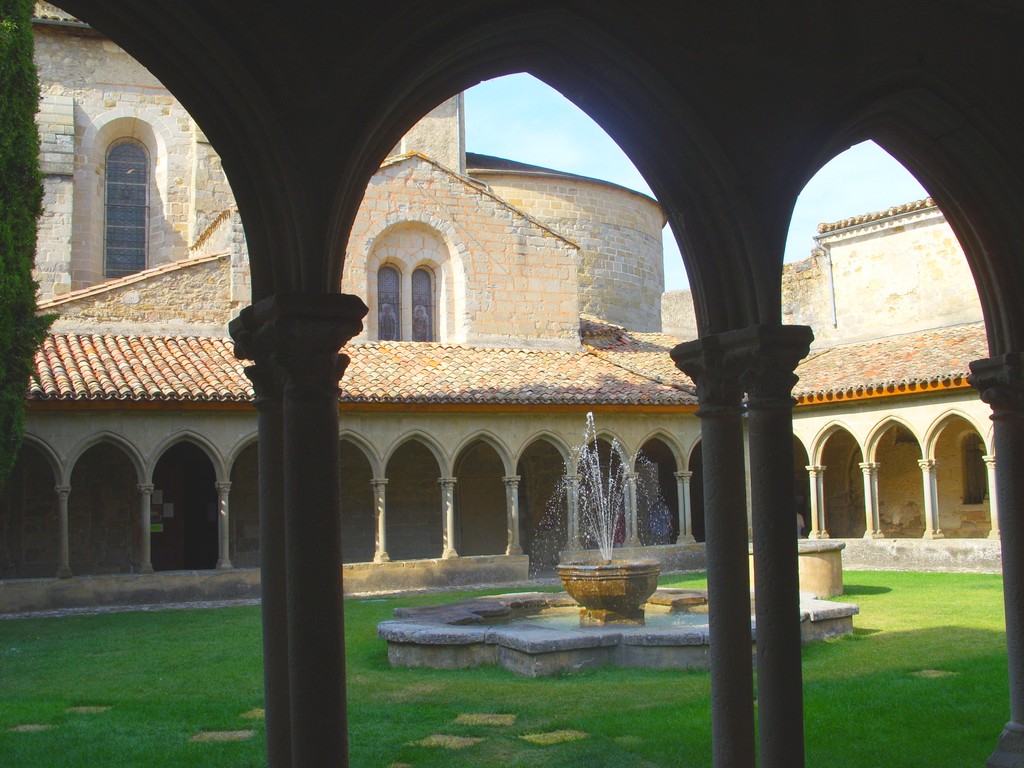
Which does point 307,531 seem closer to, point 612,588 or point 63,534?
point 612,588

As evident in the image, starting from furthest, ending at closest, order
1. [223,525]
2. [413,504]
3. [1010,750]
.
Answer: [413,504]
[223,525]
[1010,750]

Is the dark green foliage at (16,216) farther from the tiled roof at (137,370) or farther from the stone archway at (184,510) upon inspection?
the stone archway at (184,510)

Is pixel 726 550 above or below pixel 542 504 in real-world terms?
above

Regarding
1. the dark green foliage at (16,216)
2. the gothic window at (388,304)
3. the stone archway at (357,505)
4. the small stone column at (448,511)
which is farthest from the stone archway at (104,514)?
the gothic window at (388,304)

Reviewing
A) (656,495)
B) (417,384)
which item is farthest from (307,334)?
(656,495)

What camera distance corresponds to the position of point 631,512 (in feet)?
60.7

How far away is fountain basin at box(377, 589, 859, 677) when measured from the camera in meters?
8.30

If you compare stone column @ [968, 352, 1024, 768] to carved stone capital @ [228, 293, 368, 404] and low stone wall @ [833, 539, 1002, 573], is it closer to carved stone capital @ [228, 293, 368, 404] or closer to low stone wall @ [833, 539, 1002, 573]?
carved stone capital @ [228, 293, 368, 404]

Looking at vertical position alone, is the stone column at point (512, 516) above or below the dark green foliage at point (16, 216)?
below

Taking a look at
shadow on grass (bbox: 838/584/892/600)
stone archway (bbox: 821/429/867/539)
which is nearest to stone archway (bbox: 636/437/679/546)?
stone archway (bbox: 821/429/867/539)

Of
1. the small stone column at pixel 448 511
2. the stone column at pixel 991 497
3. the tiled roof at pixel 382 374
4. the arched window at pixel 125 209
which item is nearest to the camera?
the tiled roof at pixel 382 374

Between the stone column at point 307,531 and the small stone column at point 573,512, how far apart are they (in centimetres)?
1399

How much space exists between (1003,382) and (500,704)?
12.8 feet

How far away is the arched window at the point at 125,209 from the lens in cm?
2061
